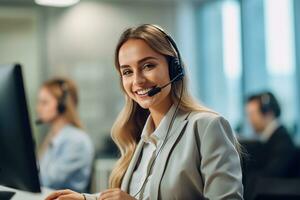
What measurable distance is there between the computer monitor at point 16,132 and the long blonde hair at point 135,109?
35 cm

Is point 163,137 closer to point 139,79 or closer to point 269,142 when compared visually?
point 139,79

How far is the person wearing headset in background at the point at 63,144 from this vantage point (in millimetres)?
2646

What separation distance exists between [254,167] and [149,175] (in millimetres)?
2478

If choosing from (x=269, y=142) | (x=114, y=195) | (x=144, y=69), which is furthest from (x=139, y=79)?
(x=269, y=142)

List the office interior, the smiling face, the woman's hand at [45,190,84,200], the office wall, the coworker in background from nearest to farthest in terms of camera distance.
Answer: the woman's hand at [45,190,84,200] < the smiling face < the coworker in background < the office interior < the office wall

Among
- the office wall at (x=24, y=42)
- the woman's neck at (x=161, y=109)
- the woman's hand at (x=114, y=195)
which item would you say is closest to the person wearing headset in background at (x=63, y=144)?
the woman's neck at (x=161, y=109)

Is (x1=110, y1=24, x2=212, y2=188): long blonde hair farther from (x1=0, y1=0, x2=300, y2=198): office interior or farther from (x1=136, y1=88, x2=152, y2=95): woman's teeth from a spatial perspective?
(x1=0, y1=0, x2=300, y2=198): office interior

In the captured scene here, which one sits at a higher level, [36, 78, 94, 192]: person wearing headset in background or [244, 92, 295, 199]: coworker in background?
[36, 78, 94, 192]: person wearing headset in background

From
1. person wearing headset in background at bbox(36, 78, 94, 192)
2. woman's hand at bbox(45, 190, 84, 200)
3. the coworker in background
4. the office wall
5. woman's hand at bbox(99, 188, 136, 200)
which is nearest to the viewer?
woman's hand at bbox(99, 188, 136, 200)

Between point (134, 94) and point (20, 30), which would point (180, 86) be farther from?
point (20, 30)

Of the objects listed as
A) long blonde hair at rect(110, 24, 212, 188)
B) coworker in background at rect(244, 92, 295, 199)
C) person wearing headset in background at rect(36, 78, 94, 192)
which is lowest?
coworker in background at rect(244, 92, 295, 199)

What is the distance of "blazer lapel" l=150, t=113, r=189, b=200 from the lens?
4.67ft

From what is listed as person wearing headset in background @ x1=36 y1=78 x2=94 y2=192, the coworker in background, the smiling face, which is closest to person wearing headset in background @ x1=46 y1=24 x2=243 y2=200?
the smiling face

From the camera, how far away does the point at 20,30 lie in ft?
16.6
